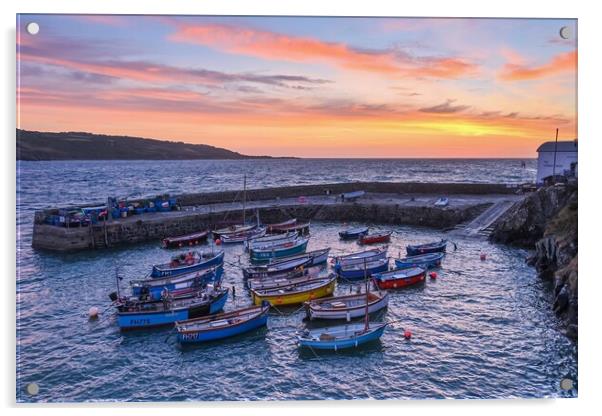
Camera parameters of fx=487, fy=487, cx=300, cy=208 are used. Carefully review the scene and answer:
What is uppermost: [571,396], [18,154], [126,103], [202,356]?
[126,103]

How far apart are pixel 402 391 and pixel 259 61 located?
10.9 m

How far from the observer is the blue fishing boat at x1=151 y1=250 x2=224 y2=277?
28.4m

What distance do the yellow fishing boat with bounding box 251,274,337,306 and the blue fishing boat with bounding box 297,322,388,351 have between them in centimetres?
471

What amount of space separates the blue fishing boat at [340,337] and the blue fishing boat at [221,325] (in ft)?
8.61

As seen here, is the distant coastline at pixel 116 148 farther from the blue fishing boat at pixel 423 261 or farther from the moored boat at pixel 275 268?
the blue fishing boat at pixel 423 261

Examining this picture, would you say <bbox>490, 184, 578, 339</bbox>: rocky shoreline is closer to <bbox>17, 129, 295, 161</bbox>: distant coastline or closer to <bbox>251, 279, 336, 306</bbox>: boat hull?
<bbox>251, 279, 336, 306</bbox>: boat hull

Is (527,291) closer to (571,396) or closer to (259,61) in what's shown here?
(571,396)

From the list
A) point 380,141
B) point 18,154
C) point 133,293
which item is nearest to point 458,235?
point 380,141

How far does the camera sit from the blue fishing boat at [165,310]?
20.2 m

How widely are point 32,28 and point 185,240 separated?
26.4 metres

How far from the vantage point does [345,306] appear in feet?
72.6

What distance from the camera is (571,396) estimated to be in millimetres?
A: 11617

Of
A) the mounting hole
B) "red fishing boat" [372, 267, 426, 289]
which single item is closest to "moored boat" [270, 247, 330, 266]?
"red fishing boat" [372, 267, 426, 289]

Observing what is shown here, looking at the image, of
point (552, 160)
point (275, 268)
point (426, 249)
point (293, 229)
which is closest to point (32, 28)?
point (275, 268)
